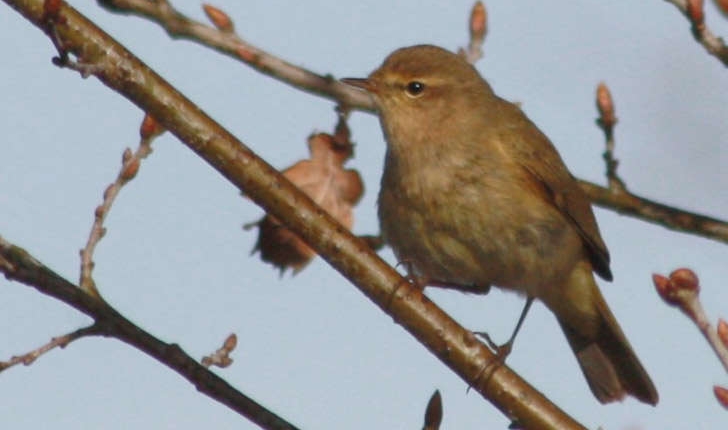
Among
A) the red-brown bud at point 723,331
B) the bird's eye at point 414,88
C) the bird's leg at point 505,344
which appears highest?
the bird's eye at point 414,88

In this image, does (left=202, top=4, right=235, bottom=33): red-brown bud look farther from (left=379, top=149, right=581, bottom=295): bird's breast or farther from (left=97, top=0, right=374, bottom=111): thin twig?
(left=379, top=149, right=581, bottom=295): bird's breast

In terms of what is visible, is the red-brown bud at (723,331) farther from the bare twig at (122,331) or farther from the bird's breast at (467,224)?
the bird's breast at (467,224)

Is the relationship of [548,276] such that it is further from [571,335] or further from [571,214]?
[571,335]

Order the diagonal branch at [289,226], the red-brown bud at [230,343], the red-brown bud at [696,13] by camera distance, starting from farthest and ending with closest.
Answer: the red-brown bud at [696,13]
the red-brown bud at [230,343]
the diagonal branch at [289,226]

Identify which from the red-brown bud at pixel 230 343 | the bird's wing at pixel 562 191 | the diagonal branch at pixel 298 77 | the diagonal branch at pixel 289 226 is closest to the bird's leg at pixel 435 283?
the bird's wing at pixel 562 191

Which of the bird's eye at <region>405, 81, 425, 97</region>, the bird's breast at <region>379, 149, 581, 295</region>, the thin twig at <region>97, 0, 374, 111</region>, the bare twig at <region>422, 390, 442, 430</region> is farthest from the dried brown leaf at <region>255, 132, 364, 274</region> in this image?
the bare twig at <region>422, 390, 442, 430</region>
